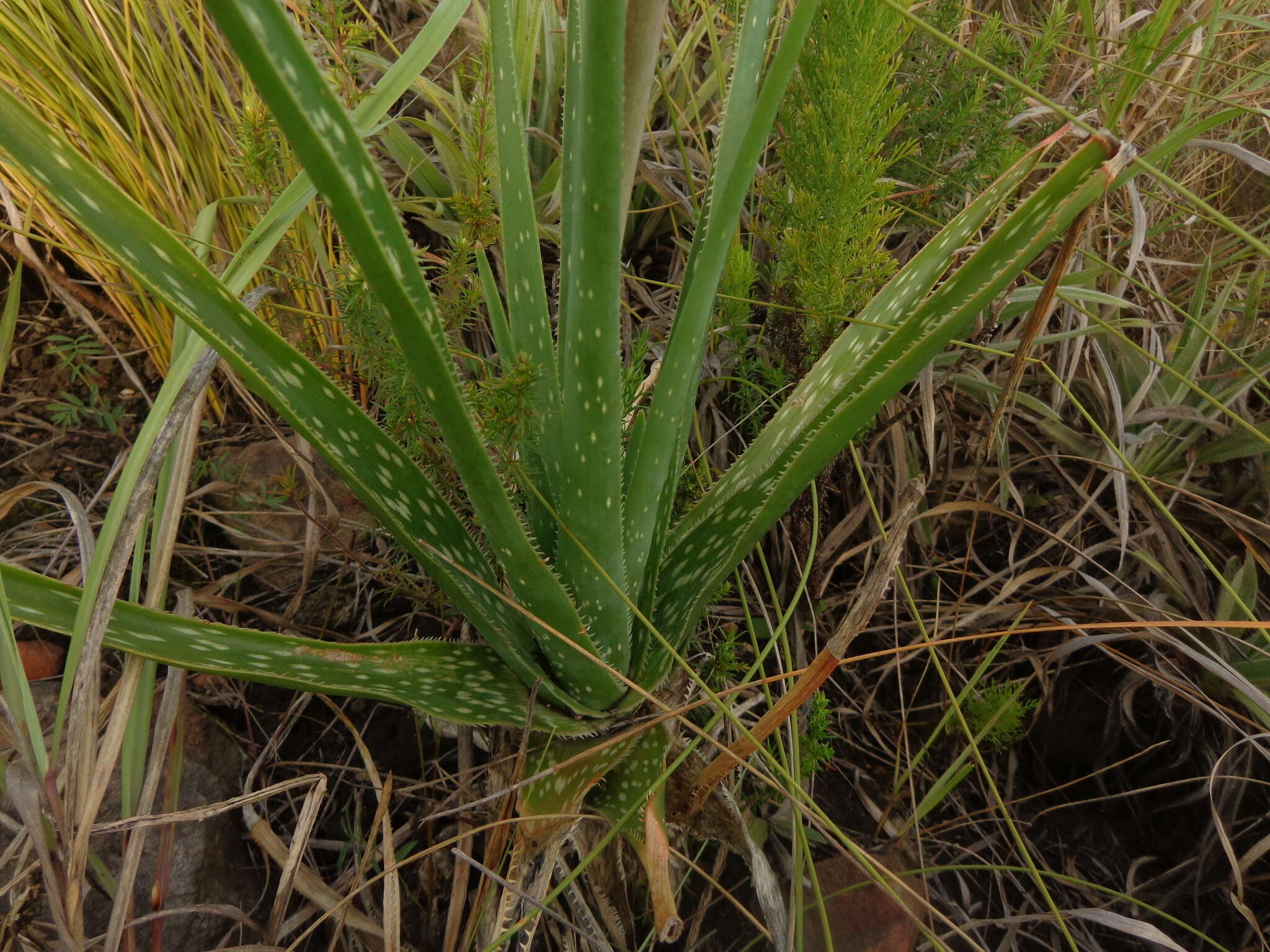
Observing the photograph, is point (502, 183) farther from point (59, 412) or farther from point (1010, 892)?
point (1010, 892)

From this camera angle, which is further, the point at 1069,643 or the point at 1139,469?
the point at 1139,469

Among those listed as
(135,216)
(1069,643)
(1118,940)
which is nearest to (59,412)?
(135,216)

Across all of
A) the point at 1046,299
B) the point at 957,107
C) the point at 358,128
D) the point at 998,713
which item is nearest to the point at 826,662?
the point at 1046,299

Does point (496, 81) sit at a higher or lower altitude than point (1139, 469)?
higher

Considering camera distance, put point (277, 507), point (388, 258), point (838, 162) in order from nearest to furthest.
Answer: point (388, 258), point (838, 162), point (277, 507)

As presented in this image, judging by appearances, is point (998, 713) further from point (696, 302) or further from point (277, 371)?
point (277, 371)

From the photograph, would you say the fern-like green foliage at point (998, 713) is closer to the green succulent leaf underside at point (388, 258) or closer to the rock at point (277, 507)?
the green succulent leaf underside at point (388, 258)

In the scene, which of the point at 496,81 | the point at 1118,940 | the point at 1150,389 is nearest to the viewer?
the point at 496,81

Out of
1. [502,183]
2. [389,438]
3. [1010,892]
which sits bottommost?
[1010,892]

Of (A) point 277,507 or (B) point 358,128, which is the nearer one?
(B) point 358,128
